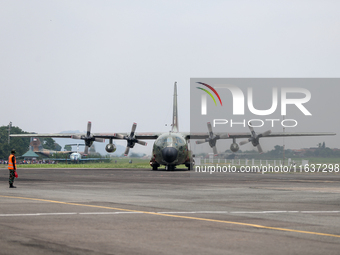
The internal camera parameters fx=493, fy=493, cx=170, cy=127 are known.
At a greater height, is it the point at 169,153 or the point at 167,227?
the point at 169,153

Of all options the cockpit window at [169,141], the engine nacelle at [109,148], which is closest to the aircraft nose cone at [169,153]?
the cockpit window at [169,141]

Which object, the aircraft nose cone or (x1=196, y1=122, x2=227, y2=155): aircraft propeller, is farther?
(x1=196, y1=122, x2=227, y2=155): aircraft propeller

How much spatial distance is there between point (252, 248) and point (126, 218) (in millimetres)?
4548

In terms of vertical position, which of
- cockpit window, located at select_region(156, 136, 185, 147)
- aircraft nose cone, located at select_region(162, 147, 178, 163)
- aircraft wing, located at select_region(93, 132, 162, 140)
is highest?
aircraft wing, located at select_region(93, 132, 162, 140)

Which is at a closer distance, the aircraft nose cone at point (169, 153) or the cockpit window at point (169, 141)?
the aircraft nose cone at point (169, 153)

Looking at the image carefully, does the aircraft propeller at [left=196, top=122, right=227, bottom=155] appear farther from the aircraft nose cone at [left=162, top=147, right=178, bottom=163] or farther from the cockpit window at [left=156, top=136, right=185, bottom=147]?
the aircraft nose cone at [left=162, top=147, right=178, bottom=163]

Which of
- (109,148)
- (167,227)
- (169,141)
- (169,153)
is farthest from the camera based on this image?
(109,148)

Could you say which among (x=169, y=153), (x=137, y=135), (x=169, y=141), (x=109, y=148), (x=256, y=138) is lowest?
(x=169, y=153)

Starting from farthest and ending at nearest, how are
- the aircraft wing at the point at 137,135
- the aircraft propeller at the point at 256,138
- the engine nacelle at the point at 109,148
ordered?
the aircraft wing at the point at 137,135, the aircraft propeller at the point at 256,138, the engine nacelle at the point at 109,148

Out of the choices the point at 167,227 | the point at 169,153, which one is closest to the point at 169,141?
the point at 169,153

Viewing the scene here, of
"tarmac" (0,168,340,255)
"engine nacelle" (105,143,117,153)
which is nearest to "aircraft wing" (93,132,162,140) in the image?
"engine nacelle" (105,143,117,153)

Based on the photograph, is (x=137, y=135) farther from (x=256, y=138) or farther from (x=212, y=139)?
(x=256, y=138)

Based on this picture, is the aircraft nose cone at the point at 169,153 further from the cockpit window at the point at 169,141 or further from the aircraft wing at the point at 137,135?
the aircraft wing at the point at 137,135

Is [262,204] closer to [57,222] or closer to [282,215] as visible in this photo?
[282,215]
